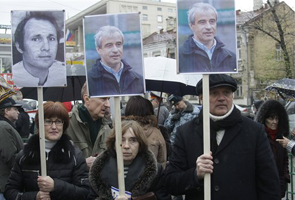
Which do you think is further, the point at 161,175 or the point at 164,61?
the point at 164,61

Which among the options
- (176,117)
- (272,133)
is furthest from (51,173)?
(176,117)

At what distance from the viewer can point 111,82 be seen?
10.5 ft

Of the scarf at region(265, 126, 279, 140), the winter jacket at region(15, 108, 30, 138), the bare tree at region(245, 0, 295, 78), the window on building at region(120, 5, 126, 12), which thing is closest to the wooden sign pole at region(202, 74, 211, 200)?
the scarf at region(265, 126, 279, 140)

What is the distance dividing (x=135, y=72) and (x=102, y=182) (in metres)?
0.92

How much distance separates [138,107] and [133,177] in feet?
4.08

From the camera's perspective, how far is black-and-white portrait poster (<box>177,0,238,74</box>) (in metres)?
2.91

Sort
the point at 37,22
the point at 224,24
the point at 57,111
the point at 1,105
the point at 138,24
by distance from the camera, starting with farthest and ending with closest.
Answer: the point at 1,105, the point at 57,111, the point at 37,22, the point at 138,24, the point at 224,24

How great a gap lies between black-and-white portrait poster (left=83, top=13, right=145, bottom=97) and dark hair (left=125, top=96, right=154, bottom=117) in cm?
115

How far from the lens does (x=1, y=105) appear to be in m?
5.18

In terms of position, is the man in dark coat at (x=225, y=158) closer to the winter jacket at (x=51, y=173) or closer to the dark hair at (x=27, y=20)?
the winter jacket at (x=51, y=173)

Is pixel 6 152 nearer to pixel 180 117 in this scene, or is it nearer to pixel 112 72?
pixel 112 72

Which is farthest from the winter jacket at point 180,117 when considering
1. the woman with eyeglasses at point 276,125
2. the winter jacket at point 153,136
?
the winter jacket at point 153,136

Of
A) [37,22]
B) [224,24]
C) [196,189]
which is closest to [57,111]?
[37,22]

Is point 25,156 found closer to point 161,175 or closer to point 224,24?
point 161,175
